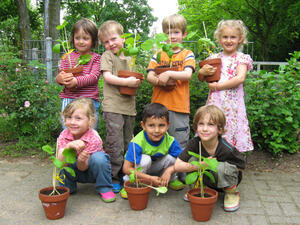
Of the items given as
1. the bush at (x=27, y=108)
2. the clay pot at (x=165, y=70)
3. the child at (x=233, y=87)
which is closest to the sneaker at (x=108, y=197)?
the clay pot at (x=165, y=70)

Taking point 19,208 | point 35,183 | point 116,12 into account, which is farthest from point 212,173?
point 116,12

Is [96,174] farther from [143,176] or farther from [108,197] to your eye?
[143,176]

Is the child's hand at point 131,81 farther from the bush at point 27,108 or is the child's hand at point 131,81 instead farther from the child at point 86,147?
the bush at point 27,108

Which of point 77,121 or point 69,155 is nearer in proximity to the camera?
point 69,155

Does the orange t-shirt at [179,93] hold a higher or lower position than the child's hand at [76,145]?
higher

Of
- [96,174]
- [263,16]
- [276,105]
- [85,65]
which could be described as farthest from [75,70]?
[263,16]

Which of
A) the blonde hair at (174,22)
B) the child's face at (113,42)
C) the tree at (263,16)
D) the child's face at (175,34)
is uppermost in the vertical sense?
the tree at (263,16)

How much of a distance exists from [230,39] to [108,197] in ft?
6.57

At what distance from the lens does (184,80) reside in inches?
119

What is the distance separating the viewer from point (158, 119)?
9.19 feet

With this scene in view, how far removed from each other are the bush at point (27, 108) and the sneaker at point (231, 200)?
2878mm

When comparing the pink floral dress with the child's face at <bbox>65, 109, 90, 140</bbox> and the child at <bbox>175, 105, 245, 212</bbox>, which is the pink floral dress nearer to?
the child at <bbox>175, 105, 245, 212</bbox>

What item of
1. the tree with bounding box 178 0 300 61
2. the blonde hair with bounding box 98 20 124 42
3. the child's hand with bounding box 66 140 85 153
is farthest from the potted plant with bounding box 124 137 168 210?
the tree with bounding box 178 0 300 61

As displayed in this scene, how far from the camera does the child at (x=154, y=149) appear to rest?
281 cm
